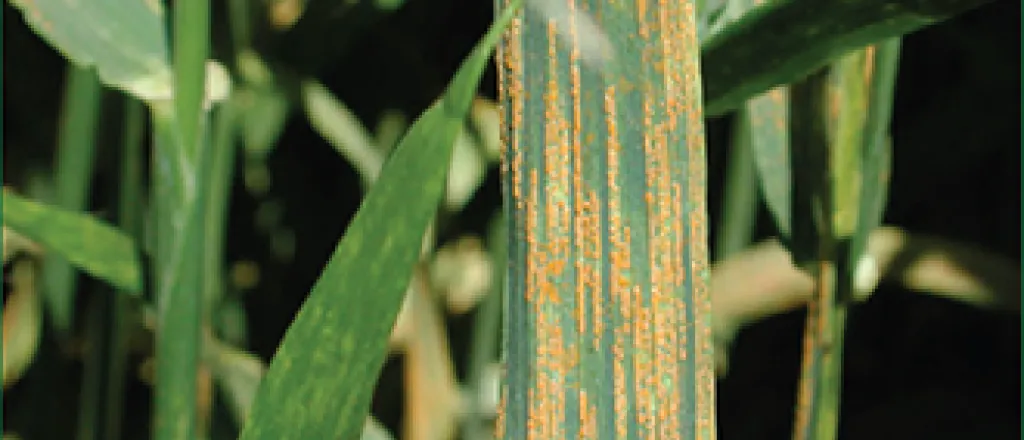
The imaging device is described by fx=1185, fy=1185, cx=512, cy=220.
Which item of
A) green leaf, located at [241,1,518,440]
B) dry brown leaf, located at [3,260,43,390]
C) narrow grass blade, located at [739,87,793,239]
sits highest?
narrow grass blade, located at [739,87,793,239]

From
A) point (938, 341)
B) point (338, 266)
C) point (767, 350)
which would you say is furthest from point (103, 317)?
point (938, 341)

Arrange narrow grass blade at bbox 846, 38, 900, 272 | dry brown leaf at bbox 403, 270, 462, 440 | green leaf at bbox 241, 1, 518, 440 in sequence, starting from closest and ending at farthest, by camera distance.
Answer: green leaf at bbox 241, 1, 518, 440 → narrow grass blade at bbox 846, 38, 900, 272 → dry brown leaf at bbox 403, 270, 462, 440

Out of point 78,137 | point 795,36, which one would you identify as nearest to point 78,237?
point 78,137

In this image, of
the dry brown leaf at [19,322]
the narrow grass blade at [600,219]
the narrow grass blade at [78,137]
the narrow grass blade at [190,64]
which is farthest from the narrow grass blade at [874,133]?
the dry brown leaf at [19,322]

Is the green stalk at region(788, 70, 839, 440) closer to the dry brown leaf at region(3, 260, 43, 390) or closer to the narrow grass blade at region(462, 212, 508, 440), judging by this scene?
the narrow grass blade at region(462, 212, 508, 440)

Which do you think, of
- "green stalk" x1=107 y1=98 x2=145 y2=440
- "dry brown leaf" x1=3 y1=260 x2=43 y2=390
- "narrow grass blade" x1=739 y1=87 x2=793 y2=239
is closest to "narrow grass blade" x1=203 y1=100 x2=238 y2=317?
"green stalk" x1=107 y1=98 x2=145 y2=440

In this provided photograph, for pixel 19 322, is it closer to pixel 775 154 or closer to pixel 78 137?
pixel 78 137
